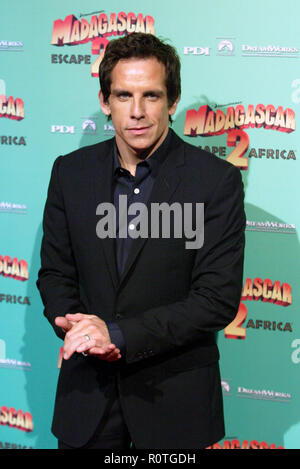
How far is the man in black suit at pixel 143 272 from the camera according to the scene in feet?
5.72

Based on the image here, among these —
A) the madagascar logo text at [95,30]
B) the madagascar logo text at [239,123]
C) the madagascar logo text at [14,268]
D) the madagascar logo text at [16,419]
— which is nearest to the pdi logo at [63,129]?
the madagascar logo text at [95,30]

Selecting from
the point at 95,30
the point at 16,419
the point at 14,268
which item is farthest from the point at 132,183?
the point at 16,419

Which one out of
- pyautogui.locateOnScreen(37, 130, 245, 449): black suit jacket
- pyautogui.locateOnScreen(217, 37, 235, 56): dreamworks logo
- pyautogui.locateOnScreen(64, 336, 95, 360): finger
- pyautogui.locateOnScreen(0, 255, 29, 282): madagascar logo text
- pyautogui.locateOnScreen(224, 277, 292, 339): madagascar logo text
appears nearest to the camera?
pyautogui.locateOnScreen(64, 336, 95, 360): finger

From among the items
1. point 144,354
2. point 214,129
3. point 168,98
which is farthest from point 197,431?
point 214,129

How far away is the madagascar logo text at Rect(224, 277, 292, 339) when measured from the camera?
8.52 feet

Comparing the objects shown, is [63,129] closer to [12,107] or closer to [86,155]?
[12,107]

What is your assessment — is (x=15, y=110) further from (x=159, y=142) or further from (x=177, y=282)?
(x=177, y=282)

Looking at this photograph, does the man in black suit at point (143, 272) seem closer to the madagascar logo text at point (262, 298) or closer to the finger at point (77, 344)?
the finger at point (77, 344)

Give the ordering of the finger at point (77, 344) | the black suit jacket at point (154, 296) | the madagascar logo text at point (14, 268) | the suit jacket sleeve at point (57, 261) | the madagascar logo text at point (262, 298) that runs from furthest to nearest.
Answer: the madagascar logo text at point (14, 268), the madagascar logo text at point (262, 298), the suit jacket sleeve at point (57, 261), the black suit jacket at point (154, 296), the finger at point (77, 344)

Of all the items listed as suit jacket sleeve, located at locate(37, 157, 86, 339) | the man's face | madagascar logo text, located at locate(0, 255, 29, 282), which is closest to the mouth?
the man's face

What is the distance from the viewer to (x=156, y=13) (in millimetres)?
2475

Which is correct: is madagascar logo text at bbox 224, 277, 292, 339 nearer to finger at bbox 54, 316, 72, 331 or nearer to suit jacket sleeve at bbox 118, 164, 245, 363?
suit jacket sleeve at bbox 118, 164, 245, 363

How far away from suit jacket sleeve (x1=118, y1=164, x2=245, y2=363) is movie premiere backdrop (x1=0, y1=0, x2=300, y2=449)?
789 millimetres

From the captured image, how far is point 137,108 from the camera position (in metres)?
1.76
